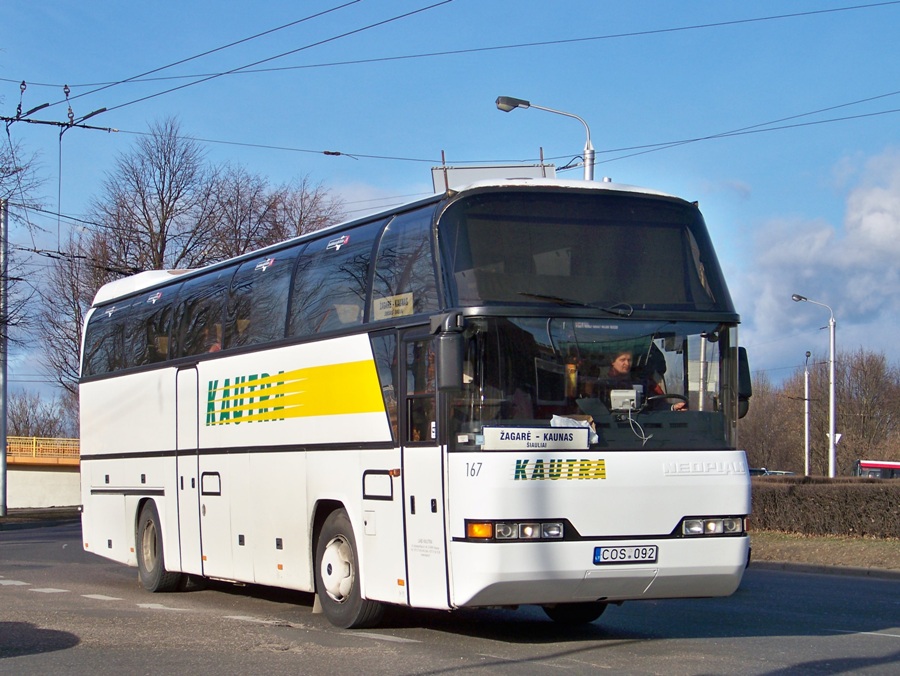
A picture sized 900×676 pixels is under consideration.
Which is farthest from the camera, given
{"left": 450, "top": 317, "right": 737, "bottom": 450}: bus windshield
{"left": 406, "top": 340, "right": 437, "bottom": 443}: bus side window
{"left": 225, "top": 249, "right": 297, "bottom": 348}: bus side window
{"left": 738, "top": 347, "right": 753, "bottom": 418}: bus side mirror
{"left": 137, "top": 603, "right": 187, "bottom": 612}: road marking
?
{"left": 137, "top": 603, "right": 187, "bottom": 612}: road marking

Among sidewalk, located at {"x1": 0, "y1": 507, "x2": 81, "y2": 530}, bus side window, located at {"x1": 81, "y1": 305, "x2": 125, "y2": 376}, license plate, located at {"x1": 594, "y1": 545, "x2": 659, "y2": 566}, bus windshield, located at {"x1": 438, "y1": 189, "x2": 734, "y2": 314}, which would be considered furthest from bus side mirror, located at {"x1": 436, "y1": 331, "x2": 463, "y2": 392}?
sidewalk, located at {"x1": 0, "y1": 507, "x2": 81, "y2": 530}

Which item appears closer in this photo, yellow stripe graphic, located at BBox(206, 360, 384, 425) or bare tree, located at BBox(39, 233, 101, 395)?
yellow stripe graphic, located at BBox(206, 360, 384, 425)

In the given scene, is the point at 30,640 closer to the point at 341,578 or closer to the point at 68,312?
the point at 341,578

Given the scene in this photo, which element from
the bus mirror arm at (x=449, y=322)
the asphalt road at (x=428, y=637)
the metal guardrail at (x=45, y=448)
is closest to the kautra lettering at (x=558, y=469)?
the bus mirror arm at (x=449, y=322)

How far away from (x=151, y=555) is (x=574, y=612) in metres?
6.44

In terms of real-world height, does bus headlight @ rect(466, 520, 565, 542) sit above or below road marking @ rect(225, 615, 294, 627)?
above

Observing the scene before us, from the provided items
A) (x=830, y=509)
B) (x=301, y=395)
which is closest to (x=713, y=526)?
(x=301, y=395)

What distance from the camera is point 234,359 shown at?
1345 centimetres

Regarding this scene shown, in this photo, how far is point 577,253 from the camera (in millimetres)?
10055

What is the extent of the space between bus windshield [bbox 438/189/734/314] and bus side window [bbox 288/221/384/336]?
1499mm

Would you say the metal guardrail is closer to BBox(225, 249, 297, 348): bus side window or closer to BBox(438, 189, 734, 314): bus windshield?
BBox(225, 249, 297, 348): bus side window

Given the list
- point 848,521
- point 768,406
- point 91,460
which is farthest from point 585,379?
point 768,406

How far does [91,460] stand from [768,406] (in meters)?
76.9

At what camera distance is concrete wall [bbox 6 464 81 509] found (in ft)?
207
